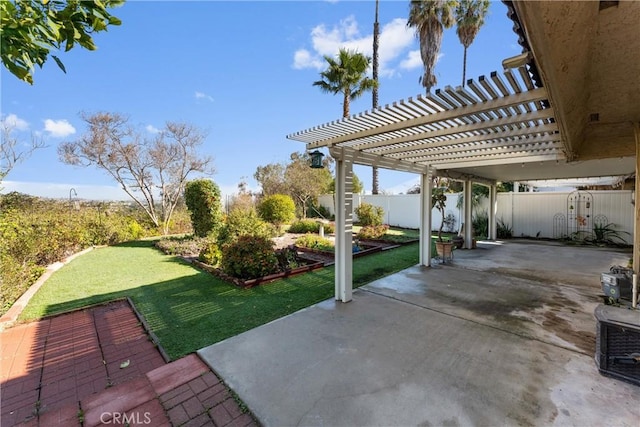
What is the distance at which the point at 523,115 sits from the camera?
3.38 m

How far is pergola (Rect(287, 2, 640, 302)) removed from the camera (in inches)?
75.2

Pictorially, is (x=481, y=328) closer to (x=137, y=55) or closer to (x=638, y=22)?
(x=638, y=22)

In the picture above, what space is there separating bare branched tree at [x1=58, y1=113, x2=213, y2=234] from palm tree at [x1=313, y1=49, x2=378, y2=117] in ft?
24.4

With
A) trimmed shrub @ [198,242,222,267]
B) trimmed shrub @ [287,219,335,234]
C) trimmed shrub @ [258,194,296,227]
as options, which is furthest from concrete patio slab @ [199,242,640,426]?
trimmed shrub @ [258,194,296,227]

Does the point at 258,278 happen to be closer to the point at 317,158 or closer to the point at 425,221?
the point at 317,158

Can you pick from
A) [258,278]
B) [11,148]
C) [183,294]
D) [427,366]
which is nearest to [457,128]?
[427,366]

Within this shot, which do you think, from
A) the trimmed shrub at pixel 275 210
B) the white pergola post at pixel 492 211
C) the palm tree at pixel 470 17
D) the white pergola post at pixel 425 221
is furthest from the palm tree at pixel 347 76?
the white pergola post at pixel 425 221

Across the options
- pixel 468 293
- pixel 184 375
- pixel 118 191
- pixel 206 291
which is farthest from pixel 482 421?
pixel 118 191

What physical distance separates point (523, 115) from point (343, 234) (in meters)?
2.95

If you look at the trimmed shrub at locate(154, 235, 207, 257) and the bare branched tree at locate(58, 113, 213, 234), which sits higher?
the bare branched tree at locate(58, 113, 213, 234)

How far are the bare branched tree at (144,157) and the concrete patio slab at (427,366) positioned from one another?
1199 cm

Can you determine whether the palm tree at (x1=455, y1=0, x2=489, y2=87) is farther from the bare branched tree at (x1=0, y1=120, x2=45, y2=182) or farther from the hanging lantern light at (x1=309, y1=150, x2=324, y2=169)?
the bare branched tree at (x1=0, y1=120, x2=45, y2=182)

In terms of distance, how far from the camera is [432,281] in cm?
566

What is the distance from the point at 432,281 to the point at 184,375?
4.77 metres
